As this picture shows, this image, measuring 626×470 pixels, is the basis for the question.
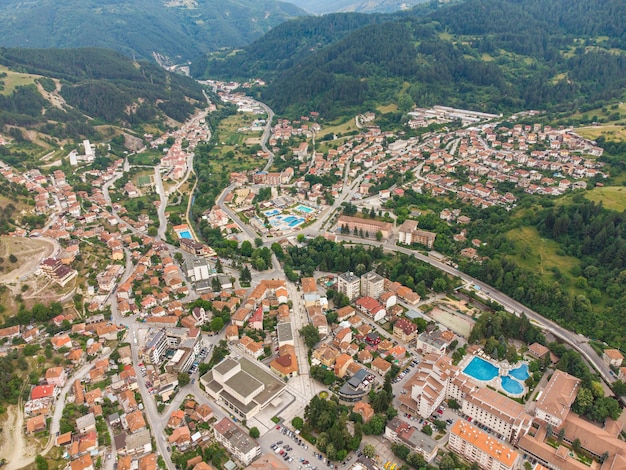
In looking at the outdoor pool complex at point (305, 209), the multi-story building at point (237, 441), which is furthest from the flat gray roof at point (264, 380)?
the outdoor pool complex at point (305, 209)

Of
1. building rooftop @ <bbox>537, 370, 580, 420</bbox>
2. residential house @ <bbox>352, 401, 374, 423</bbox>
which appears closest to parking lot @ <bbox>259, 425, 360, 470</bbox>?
residential house @ <bbox>352, 401, 374, 423</bbox>

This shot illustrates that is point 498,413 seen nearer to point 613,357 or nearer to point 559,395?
point 559,395

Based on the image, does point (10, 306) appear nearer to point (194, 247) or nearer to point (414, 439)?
point (194, 247)

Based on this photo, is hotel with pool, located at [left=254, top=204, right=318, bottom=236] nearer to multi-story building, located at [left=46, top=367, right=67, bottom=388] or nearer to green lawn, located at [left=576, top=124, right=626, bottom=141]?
multi-story building, located at [left=46, top=367, right=67, bottom=388]

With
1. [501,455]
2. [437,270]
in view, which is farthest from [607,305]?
[501,455]

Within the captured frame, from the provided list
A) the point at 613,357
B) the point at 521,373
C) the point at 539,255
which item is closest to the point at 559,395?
the point at 521,373

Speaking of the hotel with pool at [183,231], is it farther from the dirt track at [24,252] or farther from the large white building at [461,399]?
the large white building at [461,399]

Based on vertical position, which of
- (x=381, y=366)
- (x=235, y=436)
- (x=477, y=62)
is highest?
(x=477, y=62)
